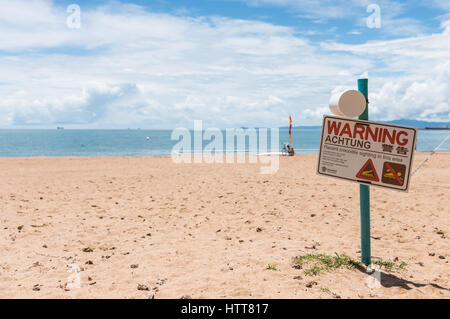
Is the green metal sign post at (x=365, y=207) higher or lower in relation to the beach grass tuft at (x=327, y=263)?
higher

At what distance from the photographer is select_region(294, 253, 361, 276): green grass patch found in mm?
5210

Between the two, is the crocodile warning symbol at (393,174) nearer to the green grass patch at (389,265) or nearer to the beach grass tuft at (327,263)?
the beach grass tuft at (327,263)

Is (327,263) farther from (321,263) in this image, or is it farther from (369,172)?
(369,172)

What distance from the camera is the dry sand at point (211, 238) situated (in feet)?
15.8

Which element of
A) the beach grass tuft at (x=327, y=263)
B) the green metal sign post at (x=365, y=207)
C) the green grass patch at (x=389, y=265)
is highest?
the green metal sign post at (x=365, y=207)

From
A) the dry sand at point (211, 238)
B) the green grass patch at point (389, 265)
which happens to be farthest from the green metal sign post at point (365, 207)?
the dry sand at point (211, 238)

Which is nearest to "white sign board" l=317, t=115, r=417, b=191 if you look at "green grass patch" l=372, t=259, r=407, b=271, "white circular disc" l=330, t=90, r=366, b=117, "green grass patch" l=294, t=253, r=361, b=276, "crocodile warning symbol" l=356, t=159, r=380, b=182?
"crocodile warning symbol" l=356, t=159, r=380, b=182

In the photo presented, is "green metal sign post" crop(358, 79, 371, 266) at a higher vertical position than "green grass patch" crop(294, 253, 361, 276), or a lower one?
higher

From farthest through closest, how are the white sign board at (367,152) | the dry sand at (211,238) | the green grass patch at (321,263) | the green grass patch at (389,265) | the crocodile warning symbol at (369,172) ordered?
1. the green grass patch at (389,265)
2. the green grass patch at (321,263)
3. the dry sand at (211,238)
4. the crocodile warning symbol at (369,172)
5. the white sign board at (367,152)

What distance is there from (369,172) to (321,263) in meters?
1.81

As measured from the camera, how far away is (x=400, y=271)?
536cm

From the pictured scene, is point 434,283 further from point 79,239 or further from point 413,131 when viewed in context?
point 79,239

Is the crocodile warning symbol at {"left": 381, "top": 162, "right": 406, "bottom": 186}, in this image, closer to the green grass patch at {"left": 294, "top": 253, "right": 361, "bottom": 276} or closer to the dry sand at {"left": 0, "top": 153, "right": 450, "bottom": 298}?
the dry sand at {"left": 0, "top": 153, "right": 450, "bottom": 298}
